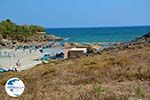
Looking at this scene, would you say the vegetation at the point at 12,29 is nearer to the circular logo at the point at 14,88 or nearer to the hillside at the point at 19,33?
the hillside at the point at 19,33

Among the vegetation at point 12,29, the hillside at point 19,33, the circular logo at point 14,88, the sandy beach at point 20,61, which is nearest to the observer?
the circular logo at point 14,88

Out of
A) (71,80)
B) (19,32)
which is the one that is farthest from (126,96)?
(19,32)

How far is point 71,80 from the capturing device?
11.1 meters

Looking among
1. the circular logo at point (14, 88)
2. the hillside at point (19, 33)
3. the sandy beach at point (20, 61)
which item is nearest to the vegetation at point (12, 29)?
the hillside at point (19, 33)

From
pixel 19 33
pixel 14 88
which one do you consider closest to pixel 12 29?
pixel 19 33

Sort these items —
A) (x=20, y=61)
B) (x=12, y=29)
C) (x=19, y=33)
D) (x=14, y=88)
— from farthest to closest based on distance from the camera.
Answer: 1. (x=12, y=29)
2. (x=19, y=33)
3. (x=20, y=61)
4. (x=14, y=88)

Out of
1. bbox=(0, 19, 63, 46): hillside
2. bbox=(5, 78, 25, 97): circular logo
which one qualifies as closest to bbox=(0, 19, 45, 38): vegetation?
bbox=(0, 19, 63, 46): hillside

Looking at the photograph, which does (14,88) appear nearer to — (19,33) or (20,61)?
(20,61)

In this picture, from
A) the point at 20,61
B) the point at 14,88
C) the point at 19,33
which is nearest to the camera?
the point at 14,88

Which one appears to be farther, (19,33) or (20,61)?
(19,33)

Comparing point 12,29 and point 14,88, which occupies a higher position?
point 14,88

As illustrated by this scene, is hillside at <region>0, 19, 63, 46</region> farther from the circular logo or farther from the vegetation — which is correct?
the circular logo

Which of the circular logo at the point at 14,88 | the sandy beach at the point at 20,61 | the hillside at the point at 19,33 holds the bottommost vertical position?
the hillside at the point at 19,33

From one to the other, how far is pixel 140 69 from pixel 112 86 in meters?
2.38
